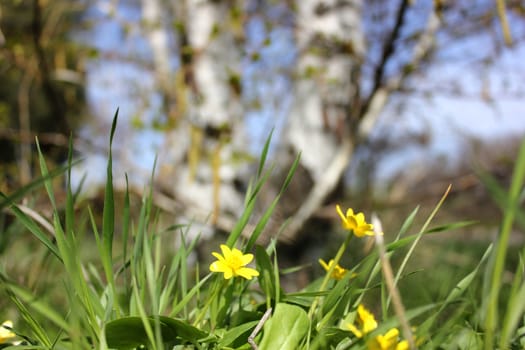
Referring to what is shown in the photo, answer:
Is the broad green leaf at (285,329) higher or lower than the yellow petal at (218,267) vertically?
lower

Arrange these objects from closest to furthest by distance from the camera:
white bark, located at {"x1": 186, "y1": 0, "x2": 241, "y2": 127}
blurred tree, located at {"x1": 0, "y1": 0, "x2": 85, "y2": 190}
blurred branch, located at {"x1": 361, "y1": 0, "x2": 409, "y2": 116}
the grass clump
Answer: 1. the grass clump
2. blurred branch, located at {"x1": 361, "y1": 0, "x2": 409, "y2": 116}
3. blurred tree, located at {"x1": 0, "y1": 0, "x2": 85, "y2": 190}
4. white bark, located at {"x1": 186, "y1": 0, "x2": 241, "y2": 127}

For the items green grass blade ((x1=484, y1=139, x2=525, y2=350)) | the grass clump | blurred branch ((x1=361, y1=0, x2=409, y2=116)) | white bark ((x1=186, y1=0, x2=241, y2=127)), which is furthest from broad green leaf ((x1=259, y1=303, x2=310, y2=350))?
white bark ((x1=186, y1=0, x2=241, y2=127))

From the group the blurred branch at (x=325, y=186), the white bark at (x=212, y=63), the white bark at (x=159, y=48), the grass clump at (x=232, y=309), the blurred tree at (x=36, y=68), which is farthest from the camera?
the white bark at (x=159, y=48)

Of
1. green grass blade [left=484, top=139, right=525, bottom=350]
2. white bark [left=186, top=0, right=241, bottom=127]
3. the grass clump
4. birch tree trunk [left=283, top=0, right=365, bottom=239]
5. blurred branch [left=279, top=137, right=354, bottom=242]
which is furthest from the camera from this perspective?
white bark [left=186, top=0, right=241, bottom=127]

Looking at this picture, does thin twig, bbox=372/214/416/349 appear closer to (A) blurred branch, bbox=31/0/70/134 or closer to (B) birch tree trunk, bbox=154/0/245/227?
(A) blurred branch, bbox=31/0/70/134

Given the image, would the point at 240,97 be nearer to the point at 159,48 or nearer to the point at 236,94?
the point at 236,94

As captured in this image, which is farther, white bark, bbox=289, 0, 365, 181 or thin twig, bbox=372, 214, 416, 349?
white bark, bbox=289, 0, 365, 181

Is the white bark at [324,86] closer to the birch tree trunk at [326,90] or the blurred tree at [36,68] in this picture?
the birch tree trunk at [326,90]

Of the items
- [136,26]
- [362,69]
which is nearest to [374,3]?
[362,69]

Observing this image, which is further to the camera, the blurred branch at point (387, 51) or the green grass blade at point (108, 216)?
the blurred branch at point (387, 51)

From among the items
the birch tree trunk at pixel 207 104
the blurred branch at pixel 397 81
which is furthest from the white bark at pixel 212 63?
the blurred branch at pixel 397 81

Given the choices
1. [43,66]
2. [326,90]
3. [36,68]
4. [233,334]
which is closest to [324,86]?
[326,90]

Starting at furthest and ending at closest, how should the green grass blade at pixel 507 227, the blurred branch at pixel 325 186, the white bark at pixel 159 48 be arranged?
1. the white bark at pixel 159 48
2. the blurred branch at pixel 325 186
3. the green grass blade at pixel 507 227

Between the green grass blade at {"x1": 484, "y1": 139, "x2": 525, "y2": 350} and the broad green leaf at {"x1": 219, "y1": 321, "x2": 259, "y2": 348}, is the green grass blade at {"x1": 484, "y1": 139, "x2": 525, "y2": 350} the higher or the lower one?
the higher one
